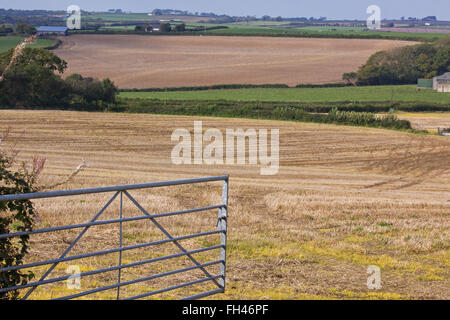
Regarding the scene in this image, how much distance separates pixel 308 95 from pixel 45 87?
1125 inches

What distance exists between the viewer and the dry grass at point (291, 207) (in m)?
9.68

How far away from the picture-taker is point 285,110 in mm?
52969

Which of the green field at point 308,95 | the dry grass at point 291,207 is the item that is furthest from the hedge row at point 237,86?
the dry grass at point 291,207

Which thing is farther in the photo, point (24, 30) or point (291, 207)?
point (24, 30)

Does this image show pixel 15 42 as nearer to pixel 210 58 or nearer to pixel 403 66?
pixel 210 58

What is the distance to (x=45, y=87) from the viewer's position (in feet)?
166

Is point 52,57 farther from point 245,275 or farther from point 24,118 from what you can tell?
point 245,275

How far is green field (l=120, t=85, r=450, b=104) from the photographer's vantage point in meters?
64.8

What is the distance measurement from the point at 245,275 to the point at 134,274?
1552mm

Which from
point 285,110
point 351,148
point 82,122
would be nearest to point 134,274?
point 351,148

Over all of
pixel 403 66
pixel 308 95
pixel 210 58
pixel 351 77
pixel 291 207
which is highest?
pixel 210 58

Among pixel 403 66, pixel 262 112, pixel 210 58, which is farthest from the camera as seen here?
pixel 210 58

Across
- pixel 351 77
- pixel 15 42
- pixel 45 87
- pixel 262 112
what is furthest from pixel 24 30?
pixel 262 112

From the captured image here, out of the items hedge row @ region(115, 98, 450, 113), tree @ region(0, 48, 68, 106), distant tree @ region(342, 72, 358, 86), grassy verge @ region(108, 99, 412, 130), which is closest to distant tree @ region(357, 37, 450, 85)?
distant tree @ region(342, 72, 358, 86)
